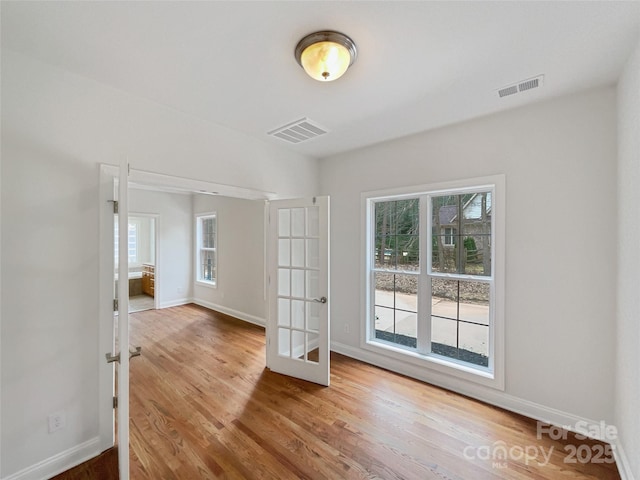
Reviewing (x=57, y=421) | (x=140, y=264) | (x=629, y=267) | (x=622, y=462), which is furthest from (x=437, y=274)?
(x=140, y=264)

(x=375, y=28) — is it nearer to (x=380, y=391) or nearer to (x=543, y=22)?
(x=543, y=22)

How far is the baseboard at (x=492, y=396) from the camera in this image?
6.93 ft

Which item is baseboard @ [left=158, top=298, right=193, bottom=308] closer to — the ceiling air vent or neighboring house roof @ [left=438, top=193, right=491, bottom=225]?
the ceiling air vent

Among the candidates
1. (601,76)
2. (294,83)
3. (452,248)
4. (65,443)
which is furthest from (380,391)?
(601,76)

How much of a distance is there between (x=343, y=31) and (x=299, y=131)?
142cm

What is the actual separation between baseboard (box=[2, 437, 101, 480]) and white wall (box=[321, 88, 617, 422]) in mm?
3061

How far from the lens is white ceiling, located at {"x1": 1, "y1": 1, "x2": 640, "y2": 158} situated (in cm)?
134

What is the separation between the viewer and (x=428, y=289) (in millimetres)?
2992

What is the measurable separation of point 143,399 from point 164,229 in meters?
4.21

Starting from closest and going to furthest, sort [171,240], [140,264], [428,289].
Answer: [428,289] → [171,240] → [140,264]

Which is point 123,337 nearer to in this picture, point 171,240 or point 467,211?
point 467,211

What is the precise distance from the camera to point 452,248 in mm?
2850

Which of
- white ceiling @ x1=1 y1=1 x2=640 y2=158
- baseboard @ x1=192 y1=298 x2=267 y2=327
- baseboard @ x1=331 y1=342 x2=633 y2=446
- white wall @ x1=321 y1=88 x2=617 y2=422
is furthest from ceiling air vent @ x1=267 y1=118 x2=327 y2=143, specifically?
baseboard @ x1=192 y1=298 x2=267 y2=327

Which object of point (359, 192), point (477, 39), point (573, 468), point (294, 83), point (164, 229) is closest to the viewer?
point (477, 39)
